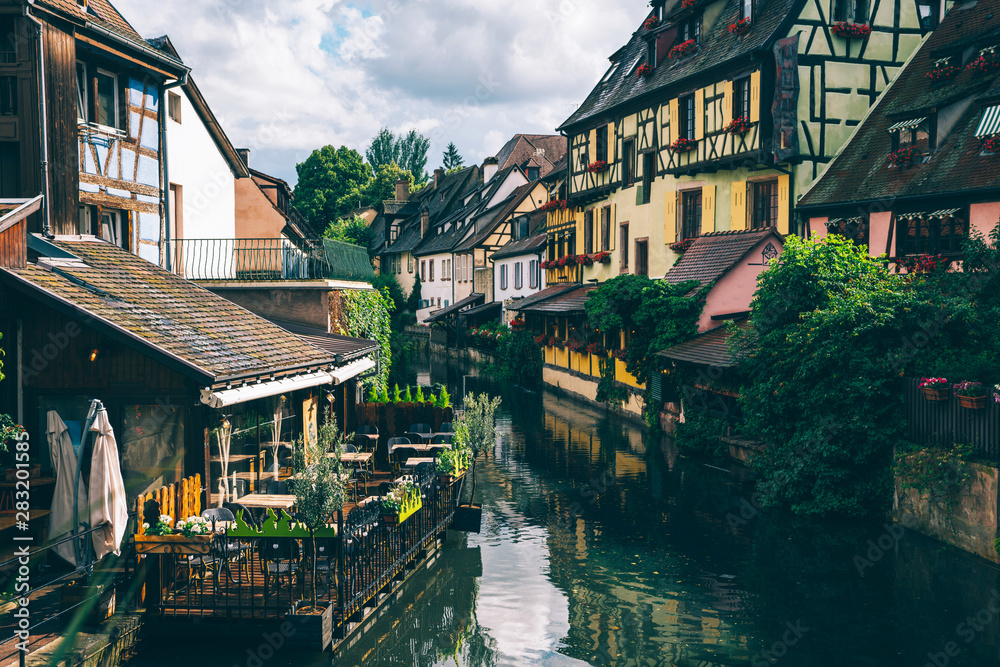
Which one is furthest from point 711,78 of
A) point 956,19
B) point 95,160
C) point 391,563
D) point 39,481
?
point 39,481

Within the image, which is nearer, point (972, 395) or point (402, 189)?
point (972, 395)

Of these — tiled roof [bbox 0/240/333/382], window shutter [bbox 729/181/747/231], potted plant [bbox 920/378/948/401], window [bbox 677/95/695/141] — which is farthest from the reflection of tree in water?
window [bbox 677/95/695/141]

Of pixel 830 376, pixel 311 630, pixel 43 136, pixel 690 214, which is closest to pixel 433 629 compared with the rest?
pixel 311 630

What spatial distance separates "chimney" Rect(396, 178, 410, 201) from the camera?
2916 inches

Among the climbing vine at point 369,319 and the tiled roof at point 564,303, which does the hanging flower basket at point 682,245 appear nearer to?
the tiled roof at point 564,303

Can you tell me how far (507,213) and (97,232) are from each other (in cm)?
3559

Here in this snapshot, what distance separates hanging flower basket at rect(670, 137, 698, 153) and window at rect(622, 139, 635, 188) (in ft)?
11.5

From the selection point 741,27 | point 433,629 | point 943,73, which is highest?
point 741,27

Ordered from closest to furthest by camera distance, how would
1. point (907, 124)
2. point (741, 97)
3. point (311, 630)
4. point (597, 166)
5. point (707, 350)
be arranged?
point (311, 630)
point (907, 124)
point (707, 350)
point (741, 97)
point (597, 166)

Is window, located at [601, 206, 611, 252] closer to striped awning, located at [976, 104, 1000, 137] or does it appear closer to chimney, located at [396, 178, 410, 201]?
striped awning, located at [976, 104, 1000, 137]

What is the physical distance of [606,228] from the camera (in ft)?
105

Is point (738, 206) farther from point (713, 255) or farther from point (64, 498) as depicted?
point (64, 498)

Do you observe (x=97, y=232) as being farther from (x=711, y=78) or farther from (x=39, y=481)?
(x=711, y=78)

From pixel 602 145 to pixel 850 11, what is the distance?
11.1 metres
